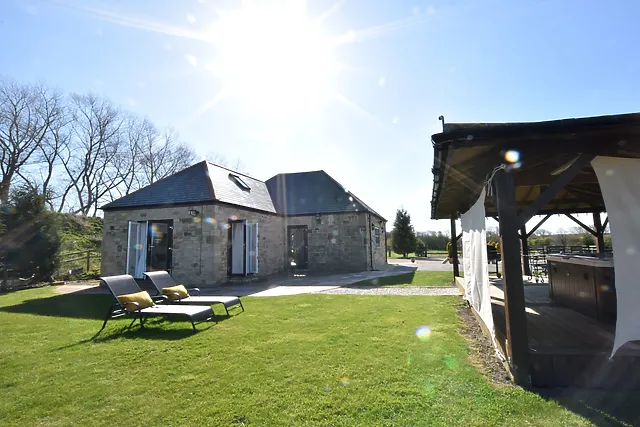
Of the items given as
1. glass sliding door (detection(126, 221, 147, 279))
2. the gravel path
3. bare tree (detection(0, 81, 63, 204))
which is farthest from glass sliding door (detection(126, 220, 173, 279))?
bare tree (detection(0, 81, 63, 204))

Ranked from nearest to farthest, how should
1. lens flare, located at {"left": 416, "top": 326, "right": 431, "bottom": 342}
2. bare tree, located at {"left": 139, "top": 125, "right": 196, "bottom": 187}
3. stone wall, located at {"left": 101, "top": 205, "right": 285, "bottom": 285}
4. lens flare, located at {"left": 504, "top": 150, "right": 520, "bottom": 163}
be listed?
1. lens flare, located at {"left": 504, "top": 150, "right": 520, "bottom": 163}
2. lens flare, located at {"left": 416, "top": 326, "right": 431, "bottom": 342}
3. stone wall, located at {"left": 101, "top": 205, "right": 285, "bottom": 285}
4. bare tree, located at {"left": 139, "top": 125, "right": 196, "bottom": 187}

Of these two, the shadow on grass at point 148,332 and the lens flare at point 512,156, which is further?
the shadow on grass at point 148,332

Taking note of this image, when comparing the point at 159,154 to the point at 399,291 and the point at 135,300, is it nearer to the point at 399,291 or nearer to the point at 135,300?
the point at 135,300

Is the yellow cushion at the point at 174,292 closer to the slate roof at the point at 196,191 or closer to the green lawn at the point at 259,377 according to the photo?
the green lawn at the point at 259,377

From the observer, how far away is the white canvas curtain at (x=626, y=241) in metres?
2.92

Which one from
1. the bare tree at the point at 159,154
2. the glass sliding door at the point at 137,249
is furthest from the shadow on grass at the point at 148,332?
the bare tree at the point at 159,154

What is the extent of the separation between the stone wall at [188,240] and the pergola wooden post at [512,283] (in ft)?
33.2

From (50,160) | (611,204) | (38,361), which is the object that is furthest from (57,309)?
(50,160)

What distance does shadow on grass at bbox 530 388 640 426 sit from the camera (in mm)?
2514

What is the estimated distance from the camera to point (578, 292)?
5.25m

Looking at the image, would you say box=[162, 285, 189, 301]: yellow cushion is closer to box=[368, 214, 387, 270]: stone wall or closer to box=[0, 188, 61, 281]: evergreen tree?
box=[0, 188, 61, 281]: evergreen tree

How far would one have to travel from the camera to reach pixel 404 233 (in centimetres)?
3055

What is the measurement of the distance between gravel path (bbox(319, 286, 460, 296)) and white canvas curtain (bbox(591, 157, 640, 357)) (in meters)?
5.97

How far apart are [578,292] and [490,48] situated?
503 centimetres
